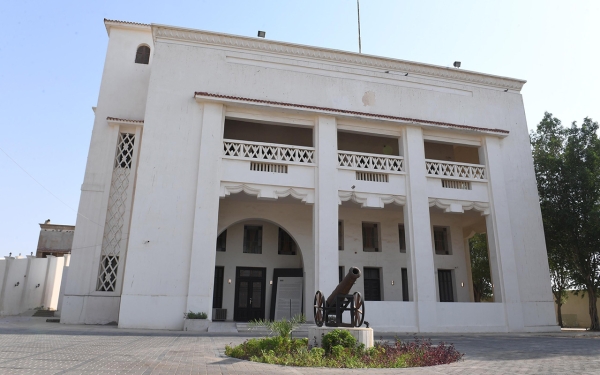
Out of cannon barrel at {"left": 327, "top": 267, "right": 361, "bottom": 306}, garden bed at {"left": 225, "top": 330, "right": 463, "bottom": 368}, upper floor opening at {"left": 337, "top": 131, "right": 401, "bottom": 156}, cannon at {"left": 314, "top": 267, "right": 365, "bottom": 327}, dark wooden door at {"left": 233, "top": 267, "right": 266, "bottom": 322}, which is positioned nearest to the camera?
garden bed at {"left": 225, "top": 330, "right": 463, "bottom": 368}

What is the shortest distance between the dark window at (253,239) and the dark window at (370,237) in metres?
4.99

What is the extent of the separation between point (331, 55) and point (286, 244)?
8.78m

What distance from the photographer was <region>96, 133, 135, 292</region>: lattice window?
16453 millimetres

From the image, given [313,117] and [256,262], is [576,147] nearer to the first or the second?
[313,117]

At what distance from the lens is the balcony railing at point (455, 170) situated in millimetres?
17922

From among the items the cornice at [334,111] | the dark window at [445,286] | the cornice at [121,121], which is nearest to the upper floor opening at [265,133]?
the cornice at [334,111]

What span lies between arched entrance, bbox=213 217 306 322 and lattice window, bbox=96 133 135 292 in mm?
4068

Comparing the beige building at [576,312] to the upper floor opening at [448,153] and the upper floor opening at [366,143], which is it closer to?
the upper floor opening at [448,153]

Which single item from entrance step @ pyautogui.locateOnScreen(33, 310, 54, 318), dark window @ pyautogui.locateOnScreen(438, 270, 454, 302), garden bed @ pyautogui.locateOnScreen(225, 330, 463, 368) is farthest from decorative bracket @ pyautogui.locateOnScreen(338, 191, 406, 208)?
entrance step @ pyautogui.locateOnScreen(33, 310, 54, 318)

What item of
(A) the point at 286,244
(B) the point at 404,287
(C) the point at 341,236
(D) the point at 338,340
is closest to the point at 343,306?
(D) the point at 338,340

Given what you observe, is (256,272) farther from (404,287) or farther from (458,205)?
(458,205)

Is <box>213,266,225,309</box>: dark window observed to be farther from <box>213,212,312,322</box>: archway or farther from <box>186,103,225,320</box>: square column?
<box>186,103,225,320</box>: square column

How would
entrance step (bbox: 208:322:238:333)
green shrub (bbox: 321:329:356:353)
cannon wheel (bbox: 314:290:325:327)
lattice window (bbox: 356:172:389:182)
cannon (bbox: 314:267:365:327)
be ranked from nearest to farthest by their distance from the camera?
green shrub (bbox: 321:329:356:353), cannon (bbox: 314:267:365:327), cannon wheel (bbox: 314:290:325:327), entrance step (bbox: 208:322:238:333), lattice window (bbox: 356:172:389:182)

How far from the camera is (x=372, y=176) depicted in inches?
682
